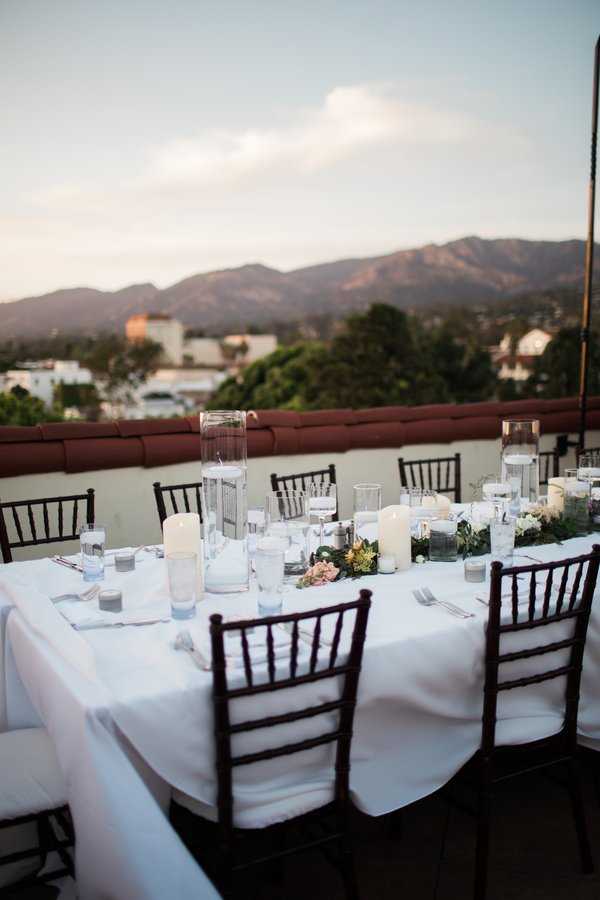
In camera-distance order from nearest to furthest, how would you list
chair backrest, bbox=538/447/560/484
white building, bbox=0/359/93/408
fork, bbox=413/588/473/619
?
fork, bbox=413/588/473/619, chair backrest, bbox=538/447/560/484, white building, bbox=0/359/93/408

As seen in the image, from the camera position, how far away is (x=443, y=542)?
92.0 inches

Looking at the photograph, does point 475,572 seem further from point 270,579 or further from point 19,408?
point 19,408

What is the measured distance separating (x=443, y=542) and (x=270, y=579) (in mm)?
774

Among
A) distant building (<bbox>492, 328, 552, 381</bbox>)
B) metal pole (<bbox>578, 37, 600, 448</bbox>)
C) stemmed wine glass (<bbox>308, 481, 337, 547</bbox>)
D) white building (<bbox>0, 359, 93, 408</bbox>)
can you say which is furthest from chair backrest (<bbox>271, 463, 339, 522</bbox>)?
white building (<bbox>0, 359, 93, 408</bbox>)

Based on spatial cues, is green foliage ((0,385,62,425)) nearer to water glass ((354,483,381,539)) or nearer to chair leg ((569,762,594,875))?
water glass ((354,483,381,539))

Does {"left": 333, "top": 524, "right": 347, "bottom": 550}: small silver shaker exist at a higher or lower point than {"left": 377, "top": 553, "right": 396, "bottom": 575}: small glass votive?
higher

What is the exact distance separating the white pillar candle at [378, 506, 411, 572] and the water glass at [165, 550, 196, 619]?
692 mm

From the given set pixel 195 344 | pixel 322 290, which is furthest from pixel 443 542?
pixel 195 344

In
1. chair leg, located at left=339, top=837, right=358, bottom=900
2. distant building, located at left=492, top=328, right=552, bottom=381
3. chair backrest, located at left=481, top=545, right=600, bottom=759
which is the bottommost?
chair leg, located at left=339, top=837, right=358, bottom=900

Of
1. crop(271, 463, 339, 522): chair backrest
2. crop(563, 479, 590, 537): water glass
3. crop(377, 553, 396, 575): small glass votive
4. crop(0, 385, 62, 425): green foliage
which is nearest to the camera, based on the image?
crop(377, 553, 396, 575): small glass votive

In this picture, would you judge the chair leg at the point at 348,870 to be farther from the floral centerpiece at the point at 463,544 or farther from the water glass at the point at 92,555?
the water glass at the point at 92,555

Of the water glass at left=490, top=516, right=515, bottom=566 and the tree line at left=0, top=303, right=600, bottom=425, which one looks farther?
the tree line at left=0, top=303, right=600, bottom=425

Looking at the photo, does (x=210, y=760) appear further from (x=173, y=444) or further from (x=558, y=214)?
(x=558, y=214)

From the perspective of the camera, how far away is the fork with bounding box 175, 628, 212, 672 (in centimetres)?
151
